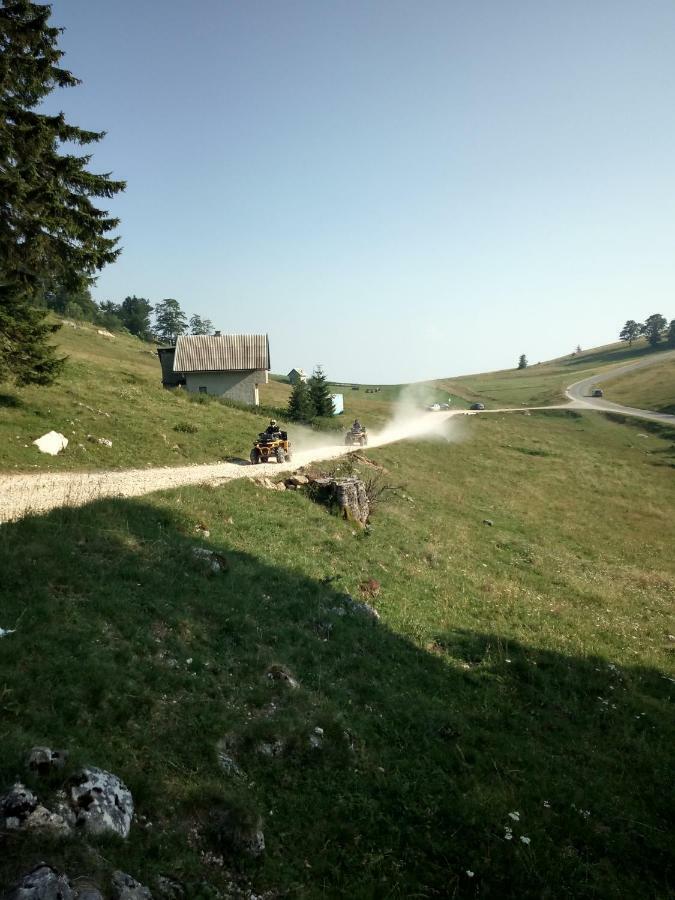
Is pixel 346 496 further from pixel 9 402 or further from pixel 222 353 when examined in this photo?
pixel 222 353

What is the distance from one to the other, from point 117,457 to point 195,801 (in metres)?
18.5

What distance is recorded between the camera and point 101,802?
16.3ft

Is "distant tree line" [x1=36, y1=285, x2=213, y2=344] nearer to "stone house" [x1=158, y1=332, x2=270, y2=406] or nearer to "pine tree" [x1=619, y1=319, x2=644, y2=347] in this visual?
"stone house" [x1=158, y1=332, x2=270, y2=406]

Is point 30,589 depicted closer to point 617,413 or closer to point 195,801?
point 195,801

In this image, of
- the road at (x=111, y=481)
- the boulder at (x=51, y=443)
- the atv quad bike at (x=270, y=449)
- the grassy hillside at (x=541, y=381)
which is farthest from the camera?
the grassy hillside at (x=541, y=381)

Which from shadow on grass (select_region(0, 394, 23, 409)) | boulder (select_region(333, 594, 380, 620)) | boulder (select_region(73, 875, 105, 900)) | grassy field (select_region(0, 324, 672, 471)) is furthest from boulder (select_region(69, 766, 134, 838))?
shadow on grass (select_region(0, 394, 23, 409))

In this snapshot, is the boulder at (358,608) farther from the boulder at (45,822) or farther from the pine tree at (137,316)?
the pine tree at (137,316)

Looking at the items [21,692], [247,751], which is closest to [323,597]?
[247,751]

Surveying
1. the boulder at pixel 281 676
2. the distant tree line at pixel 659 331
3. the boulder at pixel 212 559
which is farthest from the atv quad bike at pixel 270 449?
the distant tree line at pixel 659 331

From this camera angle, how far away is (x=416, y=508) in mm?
24922

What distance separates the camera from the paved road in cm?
7361

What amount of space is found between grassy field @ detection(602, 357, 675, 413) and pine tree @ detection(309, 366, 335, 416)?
59243 millimetres

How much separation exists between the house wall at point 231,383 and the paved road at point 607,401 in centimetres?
5723

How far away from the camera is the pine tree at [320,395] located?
50.9 meters
